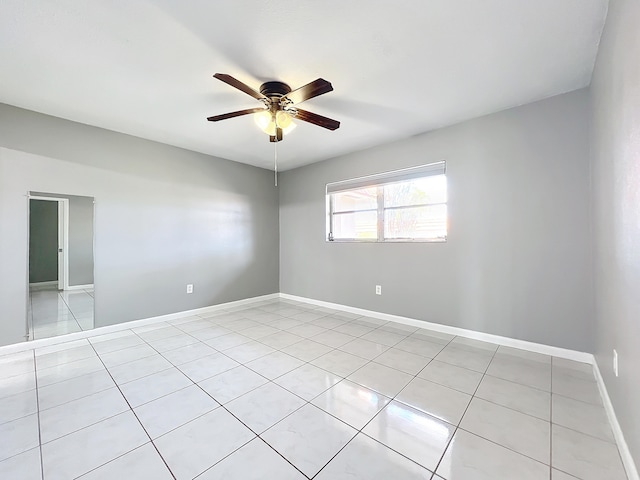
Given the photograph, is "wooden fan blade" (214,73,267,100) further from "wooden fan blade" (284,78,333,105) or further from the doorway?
the doorway

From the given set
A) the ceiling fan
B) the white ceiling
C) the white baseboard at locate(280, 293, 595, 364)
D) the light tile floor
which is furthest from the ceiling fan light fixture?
the white baseboard at locate(280, 293, 595, 364)

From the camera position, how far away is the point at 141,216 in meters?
3.48

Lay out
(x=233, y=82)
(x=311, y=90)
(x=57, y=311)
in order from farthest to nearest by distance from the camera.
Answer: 1. (x=57, y=311)
2. (x=311, y=90)
3. (x=233, y=82)

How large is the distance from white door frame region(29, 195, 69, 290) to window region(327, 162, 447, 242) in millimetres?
3298

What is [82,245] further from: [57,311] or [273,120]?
[273,120]

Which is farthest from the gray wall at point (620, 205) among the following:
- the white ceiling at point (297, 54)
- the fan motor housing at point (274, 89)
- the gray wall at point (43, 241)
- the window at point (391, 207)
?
the gray wall at point (43, 241)

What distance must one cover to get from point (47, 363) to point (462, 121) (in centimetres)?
475

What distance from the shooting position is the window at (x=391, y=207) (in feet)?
10.7

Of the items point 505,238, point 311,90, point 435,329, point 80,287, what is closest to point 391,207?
point 505,238

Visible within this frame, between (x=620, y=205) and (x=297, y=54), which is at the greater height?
(x=297, y=54)

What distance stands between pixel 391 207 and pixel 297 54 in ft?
7.49

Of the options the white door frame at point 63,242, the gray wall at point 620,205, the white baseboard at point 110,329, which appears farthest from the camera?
the white door frame at point 63,242

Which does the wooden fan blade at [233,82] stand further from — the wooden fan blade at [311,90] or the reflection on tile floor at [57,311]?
the reflection on tile floor at [57,311]

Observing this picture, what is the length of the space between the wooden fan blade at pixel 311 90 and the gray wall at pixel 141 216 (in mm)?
2462
